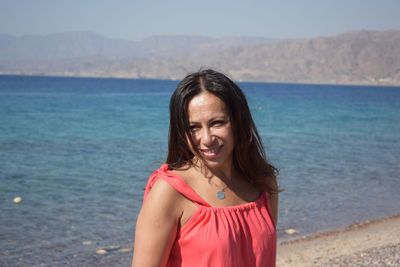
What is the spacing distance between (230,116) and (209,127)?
10 cm

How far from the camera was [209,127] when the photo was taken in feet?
7.14

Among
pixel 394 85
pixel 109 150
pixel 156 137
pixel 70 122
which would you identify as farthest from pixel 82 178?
pixel 394 85

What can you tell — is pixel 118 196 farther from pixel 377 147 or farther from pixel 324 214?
pixel 377 147

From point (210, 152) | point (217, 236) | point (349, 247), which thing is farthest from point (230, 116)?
point (349, 247)

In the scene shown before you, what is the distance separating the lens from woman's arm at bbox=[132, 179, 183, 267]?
1.97 metres

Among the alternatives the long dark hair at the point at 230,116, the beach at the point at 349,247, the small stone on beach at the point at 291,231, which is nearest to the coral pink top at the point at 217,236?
the long dark hair at the point at 230,116

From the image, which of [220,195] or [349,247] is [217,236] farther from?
[349,247]

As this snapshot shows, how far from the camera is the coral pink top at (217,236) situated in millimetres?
1994

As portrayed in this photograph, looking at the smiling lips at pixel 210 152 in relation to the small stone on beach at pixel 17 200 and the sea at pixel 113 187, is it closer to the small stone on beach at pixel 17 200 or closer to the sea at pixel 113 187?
the sea at pixel 113 187

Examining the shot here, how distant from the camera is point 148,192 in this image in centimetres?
205

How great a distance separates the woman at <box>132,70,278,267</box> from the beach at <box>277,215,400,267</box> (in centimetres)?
617

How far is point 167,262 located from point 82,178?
15.2m

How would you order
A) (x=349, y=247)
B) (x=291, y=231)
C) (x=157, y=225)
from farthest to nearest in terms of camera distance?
(x=291, y=231) < (x=349, y=247) < (x=157, y=225)

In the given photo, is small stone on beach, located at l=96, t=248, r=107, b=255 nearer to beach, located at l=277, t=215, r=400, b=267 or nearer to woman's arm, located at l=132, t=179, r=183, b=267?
beach, located at l=277, t=215, r=400, b=267
